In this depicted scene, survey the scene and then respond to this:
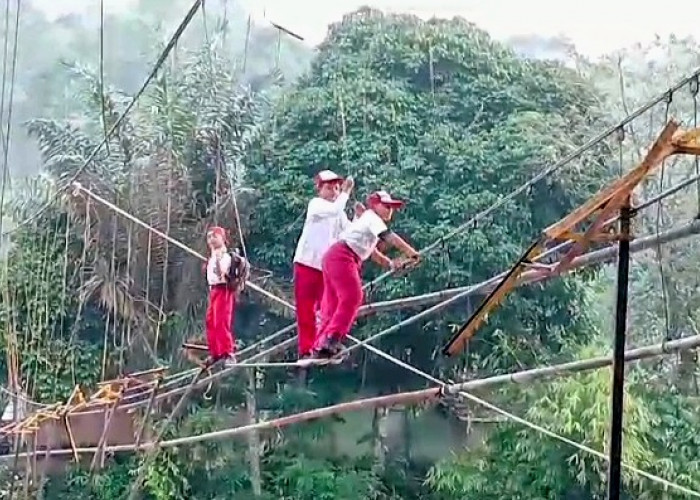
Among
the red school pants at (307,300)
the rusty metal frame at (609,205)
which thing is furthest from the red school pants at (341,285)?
the rusty metal frame at (609,205)

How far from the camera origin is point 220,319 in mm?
2641

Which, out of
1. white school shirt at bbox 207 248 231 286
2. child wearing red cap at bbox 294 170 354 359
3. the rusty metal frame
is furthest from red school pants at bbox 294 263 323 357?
the rusty metal frame

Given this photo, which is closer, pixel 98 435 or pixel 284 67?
pixel 98 435

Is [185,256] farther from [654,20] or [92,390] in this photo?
[654,20]

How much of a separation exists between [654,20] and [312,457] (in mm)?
2323

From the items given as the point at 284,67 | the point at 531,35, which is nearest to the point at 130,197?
the point at 284,67

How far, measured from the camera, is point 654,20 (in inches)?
196

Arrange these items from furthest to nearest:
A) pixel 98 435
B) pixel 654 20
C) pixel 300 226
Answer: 1. pixel 654 20
2. pixel 300 226
3. pixel 98 435

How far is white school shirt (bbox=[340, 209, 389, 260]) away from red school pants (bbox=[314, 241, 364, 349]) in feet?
0.04

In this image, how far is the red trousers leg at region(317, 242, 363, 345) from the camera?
2199 millimetres

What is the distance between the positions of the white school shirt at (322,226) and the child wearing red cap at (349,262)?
0.08m

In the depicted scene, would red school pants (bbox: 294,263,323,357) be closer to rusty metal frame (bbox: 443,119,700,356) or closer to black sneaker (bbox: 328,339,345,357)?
black sneaker (bbox: 328,339,345,357)

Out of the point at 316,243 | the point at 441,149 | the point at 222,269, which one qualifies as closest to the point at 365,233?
the point at 316,243

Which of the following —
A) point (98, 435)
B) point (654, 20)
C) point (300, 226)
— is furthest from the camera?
point (654, 20)
